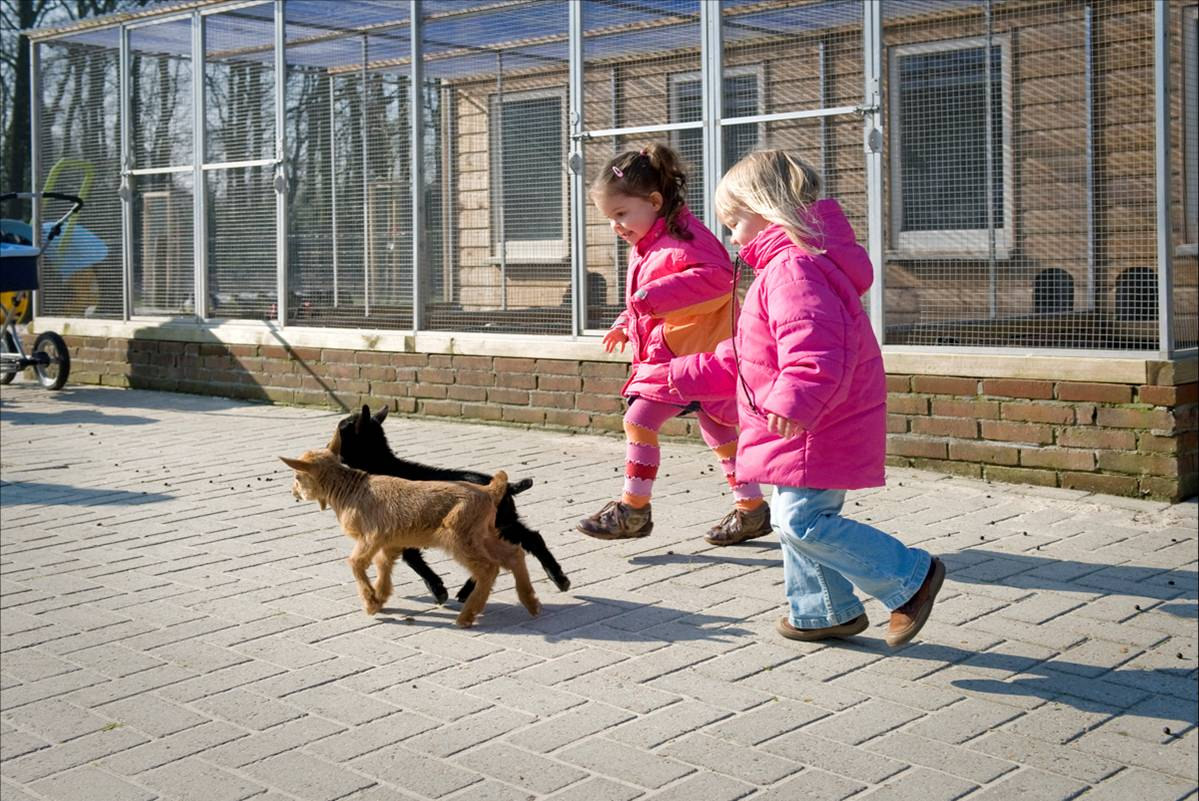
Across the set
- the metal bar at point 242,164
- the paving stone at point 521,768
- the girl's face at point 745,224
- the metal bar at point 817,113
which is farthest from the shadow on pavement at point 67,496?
the paving stone at point 521,768

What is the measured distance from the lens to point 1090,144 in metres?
8.62

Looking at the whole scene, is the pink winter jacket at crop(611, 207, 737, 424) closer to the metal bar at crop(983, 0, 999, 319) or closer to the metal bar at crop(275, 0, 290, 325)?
the metal bar at crop(983, 0, 999, 319)

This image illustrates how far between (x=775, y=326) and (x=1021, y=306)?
4.32 metres

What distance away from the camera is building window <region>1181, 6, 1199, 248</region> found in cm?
923

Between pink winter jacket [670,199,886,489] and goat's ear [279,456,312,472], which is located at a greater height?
pink winter jacket [670,199,886,489]

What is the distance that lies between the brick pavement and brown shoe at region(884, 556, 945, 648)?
0.14m

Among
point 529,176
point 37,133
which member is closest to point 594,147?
point 529,176

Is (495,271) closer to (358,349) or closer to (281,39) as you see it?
(358,349)

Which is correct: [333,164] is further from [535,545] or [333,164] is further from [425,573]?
[535,545]

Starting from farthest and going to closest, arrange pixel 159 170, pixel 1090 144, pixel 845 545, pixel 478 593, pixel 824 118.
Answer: pixel 159 170 < pixel 824 118 < pixel 1090 144 < pixel 478 593 < pixel 845 545

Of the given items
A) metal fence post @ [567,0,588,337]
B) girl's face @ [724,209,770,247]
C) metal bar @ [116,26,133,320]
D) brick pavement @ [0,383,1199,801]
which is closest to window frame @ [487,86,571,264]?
metal fence post @ [567,0,588,337]

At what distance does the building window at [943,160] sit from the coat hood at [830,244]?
403 cm

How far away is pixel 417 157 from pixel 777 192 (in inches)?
265

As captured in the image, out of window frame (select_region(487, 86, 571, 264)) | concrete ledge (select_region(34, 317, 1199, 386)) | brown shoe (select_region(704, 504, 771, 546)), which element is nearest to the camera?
brown shoe (select_region(704, 504, 771, 546))
